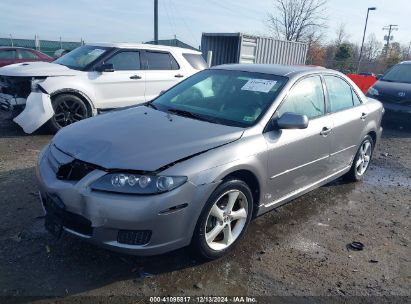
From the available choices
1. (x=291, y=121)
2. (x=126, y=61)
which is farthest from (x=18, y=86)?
(x=291, y=121)

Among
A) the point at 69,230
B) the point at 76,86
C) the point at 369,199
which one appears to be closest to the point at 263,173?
the point at 69,230

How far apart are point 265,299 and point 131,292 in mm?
1021

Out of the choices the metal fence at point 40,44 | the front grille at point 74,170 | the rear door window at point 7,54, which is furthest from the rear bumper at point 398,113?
the metal fence at point 40,44

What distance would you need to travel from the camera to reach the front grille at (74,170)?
2.91 metres

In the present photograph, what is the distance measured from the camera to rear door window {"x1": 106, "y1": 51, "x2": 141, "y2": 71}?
7453 millimetres

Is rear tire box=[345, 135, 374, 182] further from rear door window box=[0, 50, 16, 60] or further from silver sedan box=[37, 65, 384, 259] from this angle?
rear door window box=[0, 50, 16, 60]

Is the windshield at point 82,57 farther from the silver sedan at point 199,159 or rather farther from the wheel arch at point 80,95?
the silver sedan at point 199,159

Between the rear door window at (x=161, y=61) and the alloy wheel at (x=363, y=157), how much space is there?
4.34m

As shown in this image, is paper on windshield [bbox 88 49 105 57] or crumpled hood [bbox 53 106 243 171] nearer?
crumpled hood [bbox 53 106 243 171]

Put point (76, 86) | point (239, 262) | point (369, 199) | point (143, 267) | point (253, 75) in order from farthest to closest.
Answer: point (76, 86) → point (369, 199) → point (253, 75) → point (239, 262) → point (143, 267)

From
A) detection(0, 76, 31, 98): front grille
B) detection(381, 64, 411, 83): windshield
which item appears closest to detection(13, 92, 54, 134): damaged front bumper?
detection(0, 76, 31, 98): front grille

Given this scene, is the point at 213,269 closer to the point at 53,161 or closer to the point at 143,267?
the point at 143,267

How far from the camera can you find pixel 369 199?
5.13 meters

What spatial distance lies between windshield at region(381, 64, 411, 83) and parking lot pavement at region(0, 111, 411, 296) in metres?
6.81
